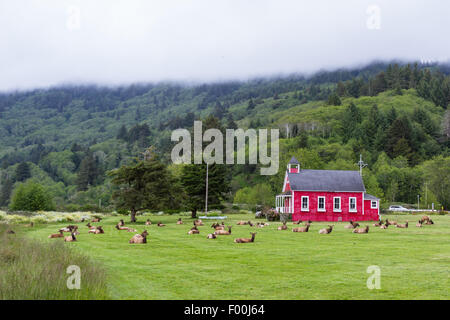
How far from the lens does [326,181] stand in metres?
50.7

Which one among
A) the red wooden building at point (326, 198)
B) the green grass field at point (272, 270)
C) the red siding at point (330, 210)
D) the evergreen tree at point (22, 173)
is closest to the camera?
the green grass field at point (272, 270)

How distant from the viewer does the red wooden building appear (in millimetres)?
48906

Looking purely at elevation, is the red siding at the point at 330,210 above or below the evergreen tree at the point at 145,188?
below

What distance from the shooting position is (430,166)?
96000 mm

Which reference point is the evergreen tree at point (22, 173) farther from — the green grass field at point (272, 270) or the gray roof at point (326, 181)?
the green grass field at point (272, 270)

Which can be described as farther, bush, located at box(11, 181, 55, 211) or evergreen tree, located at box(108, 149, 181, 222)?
bush, located at box(11, 181, 55, 211)

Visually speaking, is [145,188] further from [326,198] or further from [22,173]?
[22,173]

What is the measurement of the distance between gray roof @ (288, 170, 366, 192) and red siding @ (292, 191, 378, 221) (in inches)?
21.2

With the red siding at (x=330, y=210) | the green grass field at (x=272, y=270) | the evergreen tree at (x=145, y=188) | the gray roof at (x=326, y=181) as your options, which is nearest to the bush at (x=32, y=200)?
the evergreen tree at (x=145, y=188)

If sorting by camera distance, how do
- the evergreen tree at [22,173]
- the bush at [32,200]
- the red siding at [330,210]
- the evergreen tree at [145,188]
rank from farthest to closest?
the evergreen tree at [22,173]
the bush at [32,200]
the red siding at [330,210]
the evergreen tree at [145,188]

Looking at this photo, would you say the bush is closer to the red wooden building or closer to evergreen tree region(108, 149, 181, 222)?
evergreen tree region(108, 149, 181, 222)

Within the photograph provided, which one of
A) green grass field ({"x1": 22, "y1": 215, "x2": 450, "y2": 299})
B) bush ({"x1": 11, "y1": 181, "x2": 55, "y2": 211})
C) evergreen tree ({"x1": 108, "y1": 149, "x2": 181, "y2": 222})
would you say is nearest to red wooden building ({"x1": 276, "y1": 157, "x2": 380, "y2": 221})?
evergreen tree ({"x1": 108, "y1": 149, "x2": 181, "y2": 222})

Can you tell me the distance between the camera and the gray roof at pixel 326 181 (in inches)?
1953
